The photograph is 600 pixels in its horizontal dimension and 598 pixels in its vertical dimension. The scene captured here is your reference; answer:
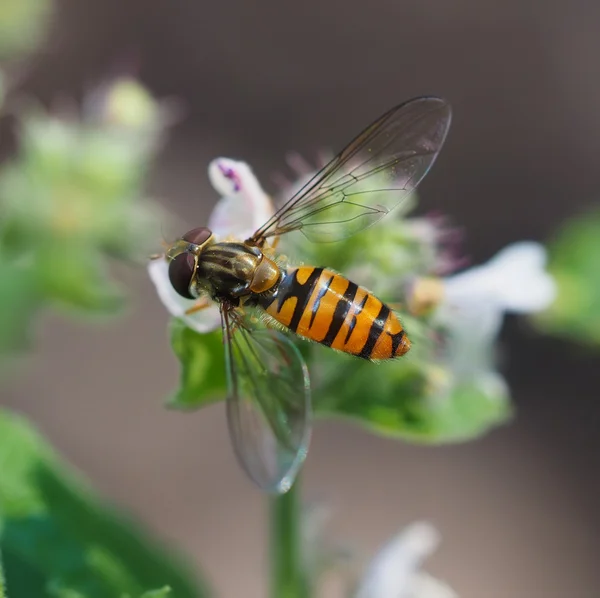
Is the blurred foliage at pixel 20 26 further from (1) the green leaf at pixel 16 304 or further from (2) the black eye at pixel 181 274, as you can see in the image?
(2) the black eye at pixel 181 274

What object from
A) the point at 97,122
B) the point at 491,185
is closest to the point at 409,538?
the point at 97,122

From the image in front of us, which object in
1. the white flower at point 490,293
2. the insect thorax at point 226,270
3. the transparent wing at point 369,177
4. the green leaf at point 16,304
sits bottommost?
the insect thorax at point 226,270

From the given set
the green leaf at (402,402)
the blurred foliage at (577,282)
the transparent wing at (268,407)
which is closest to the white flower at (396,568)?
the green leaf at (402,402)

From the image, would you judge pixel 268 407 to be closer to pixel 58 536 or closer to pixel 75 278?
pixel 58 536

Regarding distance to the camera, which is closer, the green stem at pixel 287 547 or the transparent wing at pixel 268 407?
the transparent wing at pixel 268 407

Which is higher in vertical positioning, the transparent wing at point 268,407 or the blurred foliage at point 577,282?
the blurred foliage at point 577,282

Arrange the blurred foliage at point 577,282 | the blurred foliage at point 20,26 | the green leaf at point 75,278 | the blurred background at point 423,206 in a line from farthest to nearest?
1. the blurred background at point 423,206
2. the blurred foliage at point 20,26
3. the blurred foliage at point 577,282
4. the green leaf at point 75,278

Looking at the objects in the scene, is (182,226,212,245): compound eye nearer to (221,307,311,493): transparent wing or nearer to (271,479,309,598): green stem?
(221,307,311,493): transparent wing

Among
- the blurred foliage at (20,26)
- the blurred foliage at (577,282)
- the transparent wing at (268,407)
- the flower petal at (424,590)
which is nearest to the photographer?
the transparent wing at (268,407)
